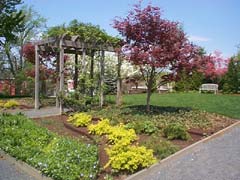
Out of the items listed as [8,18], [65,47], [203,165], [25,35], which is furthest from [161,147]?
[25,35]

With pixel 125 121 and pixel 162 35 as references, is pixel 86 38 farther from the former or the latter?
pixel 125 121

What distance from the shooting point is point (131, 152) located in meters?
4.49

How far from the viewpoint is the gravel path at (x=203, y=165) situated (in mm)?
4211

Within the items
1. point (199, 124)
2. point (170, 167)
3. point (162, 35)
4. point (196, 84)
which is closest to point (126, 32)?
point (162, 35)

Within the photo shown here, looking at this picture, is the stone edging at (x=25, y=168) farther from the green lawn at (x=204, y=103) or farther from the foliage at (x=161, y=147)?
the green lawn at (x=204, y=103)

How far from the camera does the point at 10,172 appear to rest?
14.9 feet

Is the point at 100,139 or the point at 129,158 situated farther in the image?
the point at 100,139

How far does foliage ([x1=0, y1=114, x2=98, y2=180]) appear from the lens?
13.4 ft

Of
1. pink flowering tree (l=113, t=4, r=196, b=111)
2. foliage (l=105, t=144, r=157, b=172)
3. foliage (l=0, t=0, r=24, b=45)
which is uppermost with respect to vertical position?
foliage (l=0, t=0, r=24, b=45)

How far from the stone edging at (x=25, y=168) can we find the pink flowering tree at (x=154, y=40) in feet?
13.7

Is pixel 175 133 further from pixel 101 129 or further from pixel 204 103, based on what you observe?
pixel 204 103

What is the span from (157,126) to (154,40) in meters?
2.61

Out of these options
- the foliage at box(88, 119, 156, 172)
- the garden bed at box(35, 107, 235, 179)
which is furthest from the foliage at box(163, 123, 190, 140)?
the foliage at box(88, 119, 156, 172)

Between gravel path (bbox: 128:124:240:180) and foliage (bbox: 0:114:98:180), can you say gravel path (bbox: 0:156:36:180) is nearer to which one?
foliage (bbox: 0:114:98:180)
